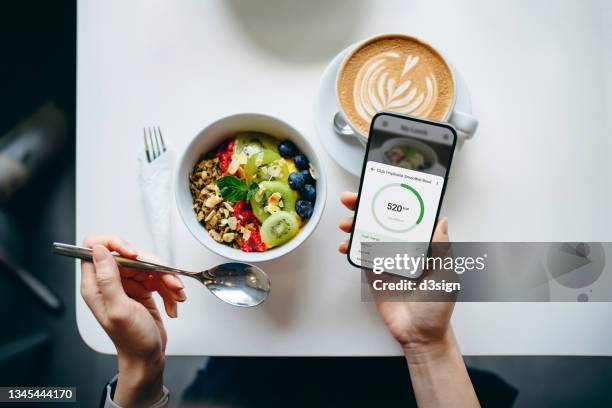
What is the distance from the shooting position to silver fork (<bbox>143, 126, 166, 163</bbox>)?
40.0 inches

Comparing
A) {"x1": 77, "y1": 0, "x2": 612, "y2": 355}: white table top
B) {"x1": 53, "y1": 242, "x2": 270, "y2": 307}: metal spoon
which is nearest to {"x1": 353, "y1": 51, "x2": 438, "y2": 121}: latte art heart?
{"x1": 77, "y1": 0, "x2": 612, "y2": 355}: white table top

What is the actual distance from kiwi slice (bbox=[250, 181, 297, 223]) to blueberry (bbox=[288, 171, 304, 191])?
1cm

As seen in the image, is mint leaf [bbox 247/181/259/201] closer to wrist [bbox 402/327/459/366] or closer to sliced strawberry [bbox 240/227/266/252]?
sliced strawberry [bbox 240/227/266/252]

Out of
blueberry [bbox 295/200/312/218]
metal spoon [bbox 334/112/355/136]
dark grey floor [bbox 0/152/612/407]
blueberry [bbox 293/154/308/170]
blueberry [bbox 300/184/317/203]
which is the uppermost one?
metal spoon [bbox 334/112/355/136]

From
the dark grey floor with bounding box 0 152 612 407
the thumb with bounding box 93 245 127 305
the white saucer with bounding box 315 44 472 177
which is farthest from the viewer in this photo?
the dark grey floor with bounding box 0 152 612 407

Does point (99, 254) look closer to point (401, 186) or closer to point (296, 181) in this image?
point (296, 181)

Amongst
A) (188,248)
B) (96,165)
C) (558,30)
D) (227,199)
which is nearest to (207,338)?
(188,248)

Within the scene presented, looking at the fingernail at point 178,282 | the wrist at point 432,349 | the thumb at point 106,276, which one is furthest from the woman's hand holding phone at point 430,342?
the thumb at point 106,276

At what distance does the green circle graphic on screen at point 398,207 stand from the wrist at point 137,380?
20.7 inches

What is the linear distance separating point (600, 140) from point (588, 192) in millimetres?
115

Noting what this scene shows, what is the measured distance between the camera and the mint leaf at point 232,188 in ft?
3.03

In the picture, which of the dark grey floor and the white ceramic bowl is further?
the dark grey floor

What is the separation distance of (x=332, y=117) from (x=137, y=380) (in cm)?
66

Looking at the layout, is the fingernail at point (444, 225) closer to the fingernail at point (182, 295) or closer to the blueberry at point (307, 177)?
the blueberry at point (307, 177)
